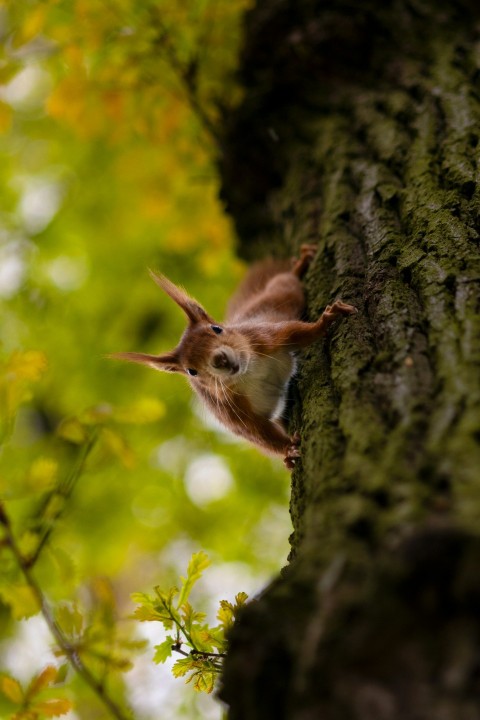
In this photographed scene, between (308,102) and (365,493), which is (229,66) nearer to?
(308,102)

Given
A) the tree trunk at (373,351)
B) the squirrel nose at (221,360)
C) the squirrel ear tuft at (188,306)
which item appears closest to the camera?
the tree trunk at (373,351)

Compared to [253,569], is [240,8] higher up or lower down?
higher up

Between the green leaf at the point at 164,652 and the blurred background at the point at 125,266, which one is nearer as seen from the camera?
the green leaf at the point at 164,652

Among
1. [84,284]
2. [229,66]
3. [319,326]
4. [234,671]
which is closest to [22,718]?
[234,671]

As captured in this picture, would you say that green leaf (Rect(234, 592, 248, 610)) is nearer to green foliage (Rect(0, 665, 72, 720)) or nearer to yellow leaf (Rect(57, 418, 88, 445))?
green foliage (Rect(0, 665, 72, 720))

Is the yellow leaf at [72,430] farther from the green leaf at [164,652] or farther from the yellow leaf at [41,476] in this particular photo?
the green leaf at [164,652]

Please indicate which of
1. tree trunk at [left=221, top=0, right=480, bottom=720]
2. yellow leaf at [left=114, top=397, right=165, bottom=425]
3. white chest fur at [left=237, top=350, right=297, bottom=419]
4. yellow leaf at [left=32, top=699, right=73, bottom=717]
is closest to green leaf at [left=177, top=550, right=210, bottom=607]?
tree trunk at [left=221, top=0, right=480, bottom=720]

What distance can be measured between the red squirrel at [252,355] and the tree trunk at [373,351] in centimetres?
19

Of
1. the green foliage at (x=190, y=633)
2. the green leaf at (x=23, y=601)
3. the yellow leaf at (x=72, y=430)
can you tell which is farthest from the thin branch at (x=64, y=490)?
the green foliage at (x=190, y=633)

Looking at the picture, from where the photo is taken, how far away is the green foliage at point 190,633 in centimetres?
164

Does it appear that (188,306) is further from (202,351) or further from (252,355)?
(252,355)

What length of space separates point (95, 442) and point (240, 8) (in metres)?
2.13

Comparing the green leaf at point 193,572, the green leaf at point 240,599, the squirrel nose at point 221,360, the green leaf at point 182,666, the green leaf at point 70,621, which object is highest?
the squirrel nose at point 221,360

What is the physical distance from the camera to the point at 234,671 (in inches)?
42.7
